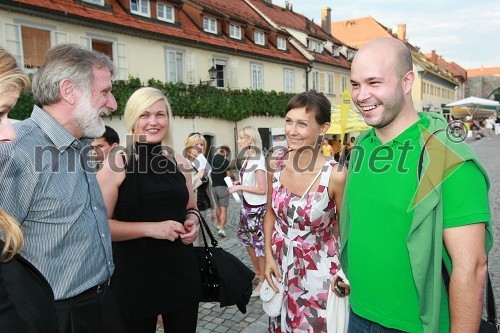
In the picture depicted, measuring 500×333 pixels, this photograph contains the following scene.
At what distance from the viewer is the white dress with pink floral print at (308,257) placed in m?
2.46

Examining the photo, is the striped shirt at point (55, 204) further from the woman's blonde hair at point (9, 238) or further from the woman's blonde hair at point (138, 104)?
the woman's blonde hair at point (138, 104)

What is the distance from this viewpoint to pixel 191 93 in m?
17.1

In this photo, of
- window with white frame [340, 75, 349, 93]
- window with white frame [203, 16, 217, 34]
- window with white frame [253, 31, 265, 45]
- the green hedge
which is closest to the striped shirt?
the green hedge

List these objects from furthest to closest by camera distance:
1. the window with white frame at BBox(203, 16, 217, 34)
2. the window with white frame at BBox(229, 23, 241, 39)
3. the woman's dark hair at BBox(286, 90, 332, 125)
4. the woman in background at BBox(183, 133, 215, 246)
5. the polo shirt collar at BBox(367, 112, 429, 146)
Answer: the window with white frame at BBox(229, 23, 241, 39) < the window with white frame at BBox(203, 16, 217, 34) < the woman in background at BBox(183, 133, 215, 246) < the woman's dark hair at BBox(286, 90, 332, 125) < the polo shirt collar at BBox(367, 112, 429, 146)

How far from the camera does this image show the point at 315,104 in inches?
105

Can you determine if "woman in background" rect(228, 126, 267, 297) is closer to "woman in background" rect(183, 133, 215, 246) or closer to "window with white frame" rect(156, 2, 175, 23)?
"woman in background" rect(183, 133, 215, 246)

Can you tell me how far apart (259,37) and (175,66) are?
7922 millimetres

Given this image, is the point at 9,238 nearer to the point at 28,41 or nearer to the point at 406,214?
the point at 406,214

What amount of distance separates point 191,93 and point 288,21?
15.8 meters

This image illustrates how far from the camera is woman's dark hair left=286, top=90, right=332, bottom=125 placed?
8.80 ft

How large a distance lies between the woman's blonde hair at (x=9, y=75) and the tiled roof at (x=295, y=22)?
86.9 feet

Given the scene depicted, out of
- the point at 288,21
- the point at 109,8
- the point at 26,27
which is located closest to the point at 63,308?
the point at 26,27

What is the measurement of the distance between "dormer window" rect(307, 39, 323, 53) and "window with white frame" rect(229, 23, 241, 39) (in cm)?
835

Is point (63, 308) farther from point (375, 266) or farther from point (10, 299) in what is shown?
point (375, 266)
